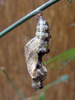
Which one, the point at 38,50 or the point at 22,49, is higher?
the point at 38,50

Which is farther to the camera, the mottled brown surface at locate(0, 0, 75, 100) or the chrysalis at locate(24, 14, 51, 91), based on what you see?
the mottled brown surface at locate(0, 0, 75, 100)

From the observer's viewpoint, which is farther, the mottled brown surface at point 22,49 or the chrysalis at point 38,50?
the mottled brown surface at point 22,49

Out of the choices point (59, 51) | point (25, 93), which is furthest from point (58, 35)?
point (25, 93)

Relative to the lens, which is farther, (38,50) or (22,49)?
(22,49)

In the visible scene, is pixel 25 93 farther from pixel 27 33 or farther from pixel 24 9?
pixel 27 33
